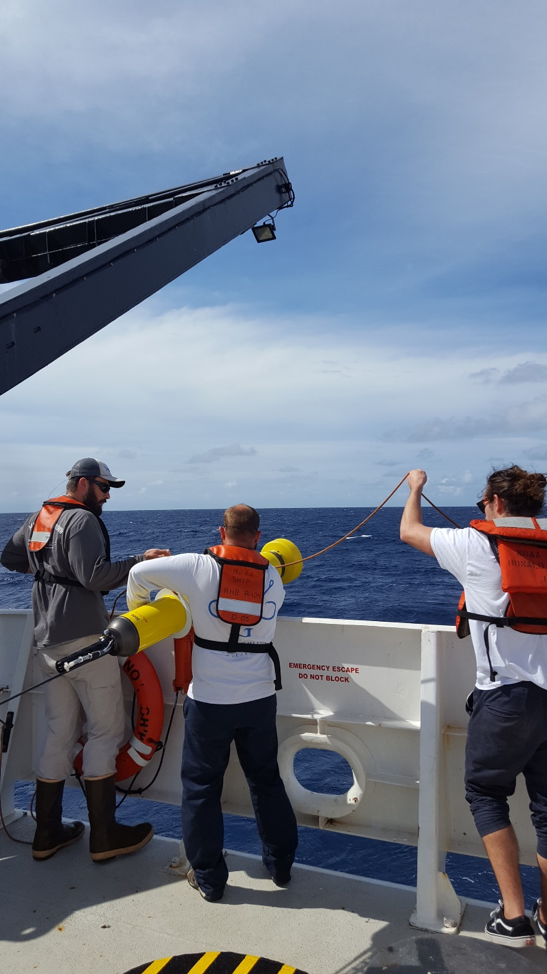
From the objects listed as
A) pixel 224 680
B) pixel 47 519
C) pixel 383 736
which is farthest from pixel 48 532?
pixel 383 736

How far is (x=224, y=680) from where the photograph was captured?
2.60 metres

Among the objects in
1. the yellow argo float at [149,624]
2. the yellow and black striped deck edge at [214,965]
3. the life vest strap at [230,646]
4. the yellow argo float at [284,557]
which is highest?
the yellow argo float at [284,557]

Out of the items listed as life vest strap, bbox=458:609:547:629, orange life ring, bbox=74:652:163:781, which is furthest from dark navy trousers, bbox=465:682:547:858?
orange life ring, bbox=74:652:163:781

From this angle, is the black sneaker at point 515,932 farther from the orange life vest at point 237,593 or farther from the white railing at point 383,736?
the orange life vest at point 237,593

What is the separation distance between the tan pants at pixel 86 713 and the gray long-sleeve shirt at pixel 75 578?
75 millimetres

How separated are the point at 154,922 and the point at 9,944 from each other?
0.55 metres

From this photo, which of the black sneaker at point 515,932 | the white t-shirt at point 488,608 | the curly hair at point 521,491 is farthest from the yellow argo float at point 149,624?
the black sneaker at point 515,932

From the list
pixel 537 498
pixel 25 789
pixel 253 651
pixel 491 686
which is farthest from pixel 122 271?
pixel 25 789

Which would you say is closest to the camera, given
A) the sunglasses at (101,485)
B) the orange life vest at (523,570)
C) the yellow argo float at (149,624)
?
the orange life vest at (523,570)

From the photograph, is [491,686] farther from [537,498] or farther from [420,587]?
[420,587]

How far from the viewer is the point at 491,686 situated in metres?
2.28

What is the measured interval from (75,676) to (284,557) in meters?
1.16

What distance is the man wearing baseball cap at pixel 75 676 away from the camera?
3.01m

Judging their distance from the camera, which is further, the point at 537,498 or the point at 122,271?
the point at 122,271
